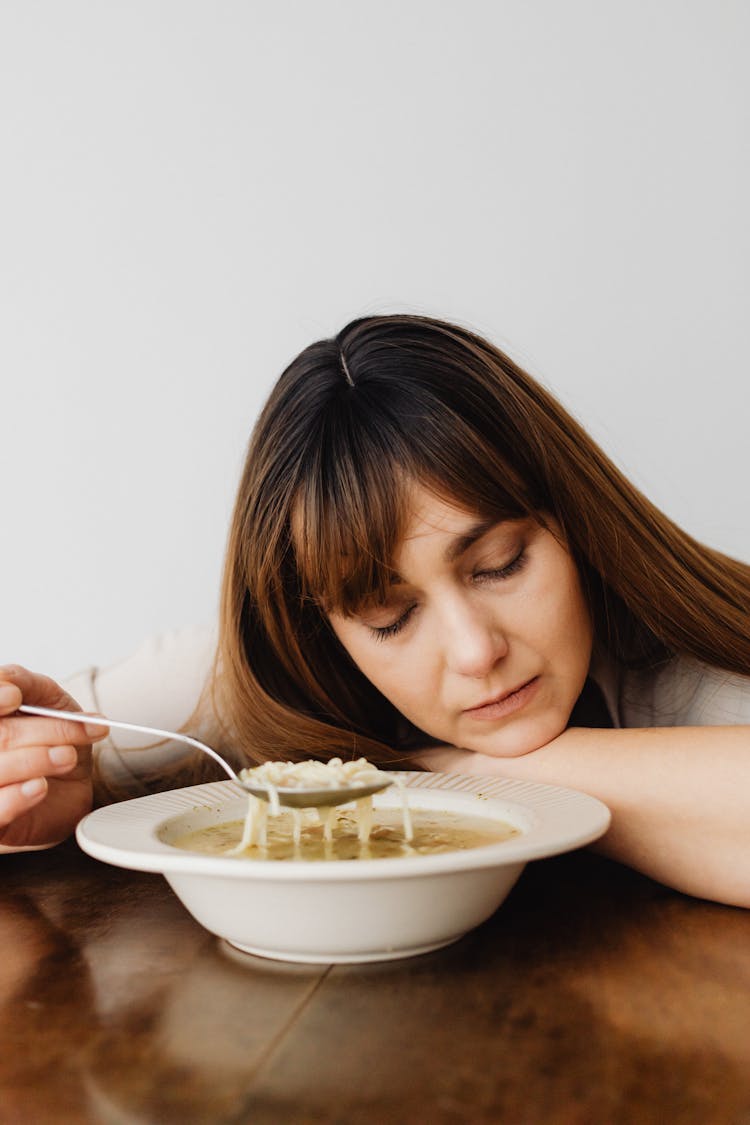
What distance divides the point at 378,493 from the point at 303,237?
4.65 ft

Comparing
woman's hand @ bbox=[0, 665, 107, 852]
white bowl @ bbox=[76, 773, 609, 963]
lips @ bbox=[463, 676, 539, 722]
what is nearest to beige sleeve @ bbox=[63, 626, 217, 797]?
woman's hand @ bbox=[0, 665, 107, 852]

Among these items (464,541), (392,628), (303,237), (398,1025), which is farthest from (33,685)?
(303,237)

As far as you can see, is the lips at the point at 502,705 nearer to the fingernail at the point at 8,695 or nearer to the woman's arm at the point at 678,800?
the woman's arm at the point at 678,800

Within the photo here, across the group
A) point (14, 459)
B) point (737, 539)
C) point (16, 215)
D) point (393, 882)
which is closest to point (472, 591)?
point (393, 882)

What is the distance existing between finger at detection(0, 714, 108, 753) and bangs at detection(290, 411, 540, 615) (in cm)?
39

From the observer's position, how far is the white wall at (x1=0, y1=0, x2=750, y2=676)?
7.85 feet

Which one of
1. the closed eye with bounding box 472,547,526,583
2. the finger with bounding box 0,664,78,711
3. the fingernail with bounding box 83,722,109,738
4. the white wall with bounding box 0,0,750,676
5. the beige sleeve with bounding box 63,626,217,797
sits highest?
the white wall with bounding box 0,0,750,676

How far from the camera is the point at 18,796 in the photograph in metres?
1.21

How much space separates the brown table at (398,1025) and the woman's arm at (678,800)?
42 mm

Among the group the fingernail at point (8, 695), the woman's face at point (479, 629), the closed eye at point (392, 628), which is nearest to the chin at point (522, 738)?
the woman's face at point (479, 629)

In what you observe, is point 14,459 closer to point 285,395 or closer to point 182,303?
point 182,303

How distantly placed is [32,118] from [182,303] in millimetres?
640

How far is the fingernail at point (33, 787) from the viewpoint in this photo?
120 centimetres

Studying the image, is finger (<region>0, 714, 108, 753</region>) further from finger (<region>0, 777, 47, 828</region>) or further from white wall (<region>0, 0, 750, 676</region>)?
white wall (<region>0, 0, 750, 676</region>)
